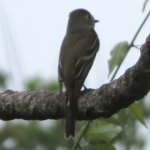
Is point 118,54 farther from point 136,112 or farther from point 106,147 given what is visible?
point 106,147

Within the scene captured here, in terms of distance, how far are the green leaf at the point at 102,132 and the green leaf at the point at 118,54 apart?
24 cm

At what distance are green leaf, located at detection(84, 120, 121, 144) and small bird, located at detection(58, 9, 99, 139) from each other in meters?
0.35

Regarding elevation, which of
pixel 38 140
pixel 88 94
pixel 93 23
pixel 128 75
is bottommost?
pixel 38 140

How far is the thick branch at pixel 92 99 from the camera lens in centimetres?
252

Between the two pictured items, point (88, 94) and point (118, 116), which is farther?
point (88, 94)

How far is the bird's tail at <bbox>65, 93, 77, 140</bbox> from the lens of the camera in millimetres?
3012

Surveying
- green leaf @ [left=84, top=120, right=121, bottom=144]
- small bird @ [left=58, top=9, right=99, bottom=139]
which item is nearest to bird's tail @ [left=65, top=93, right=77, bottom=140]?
small bird @ [left=58, top=9, right=99, bottom=139]

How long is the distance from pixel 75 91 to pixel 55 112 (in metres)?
0.31

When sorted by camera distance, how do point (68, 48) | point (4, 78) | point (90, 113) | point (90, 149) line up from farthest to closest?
point (4, 78) → point (68, 48) → point (90, 113) → point (90, 149)

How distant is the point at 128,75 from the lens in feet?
8.52

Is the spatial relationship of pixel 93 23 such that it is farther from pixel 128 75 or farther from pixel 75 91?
pixel 128 75

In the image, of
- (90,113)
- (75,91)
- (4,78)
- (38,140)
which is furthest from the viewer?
(38,140)

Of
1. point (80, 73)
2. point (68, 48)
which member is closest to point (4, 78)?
point (68, 48)

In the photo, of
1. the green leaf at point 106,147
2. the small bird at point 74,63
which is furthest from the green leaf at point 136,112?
the small bird at point 74,63
